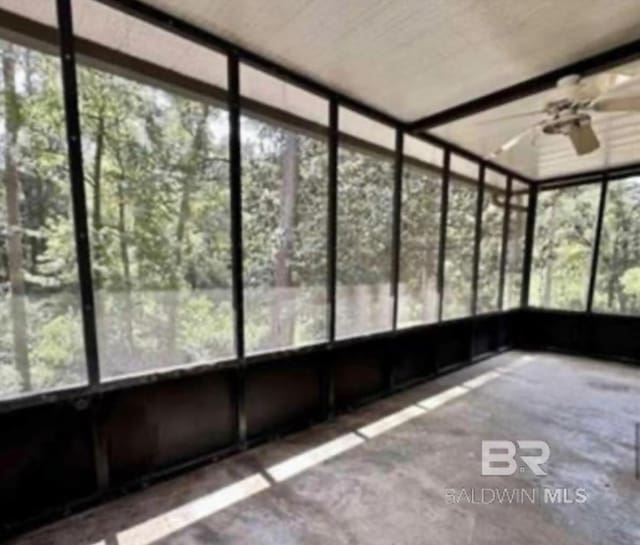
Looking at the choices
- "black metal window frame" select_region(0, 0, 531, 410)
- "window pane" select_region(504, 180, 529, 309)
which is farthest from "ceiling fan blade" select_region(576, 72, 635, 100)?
"window pane" select_region(504, 180, 529, 309)

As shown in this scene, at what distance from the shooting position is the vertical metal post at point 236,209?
9.14ft

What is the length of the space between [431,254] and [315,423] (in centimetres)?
254

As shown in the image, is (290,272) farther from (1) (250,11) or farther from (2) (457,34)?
(2) (457,34)

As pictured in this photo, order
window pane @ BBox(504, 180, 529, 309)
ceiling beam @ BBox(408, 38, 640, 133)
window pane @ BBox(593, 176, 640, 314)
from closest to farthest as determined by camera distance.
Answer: ceiling beam @ BBox(408, 38, 640, 133)
window pane @ BBox(593, 176, 640, 314)
window pane @ BBox(504, 180, 529, 309)

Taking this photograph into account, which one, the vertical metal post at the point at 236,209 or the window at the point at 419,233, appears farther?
the window at the point at 419,233

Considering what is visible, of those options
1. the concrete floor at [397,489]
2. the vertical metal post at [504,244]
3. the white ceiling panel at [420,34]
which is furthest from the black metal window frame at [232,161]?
the vertical metal post at [504,244]

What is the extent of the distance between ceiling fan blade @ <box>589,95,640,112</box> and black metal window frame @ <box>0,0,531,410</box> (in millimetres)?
1843

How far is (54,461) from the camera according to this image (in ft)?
7.12

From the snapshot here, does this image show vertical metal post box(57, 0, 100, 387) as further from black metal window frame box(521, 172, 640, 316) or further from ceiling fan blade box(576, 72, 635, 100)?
black metal window frame box(521, 172, 640, 316)

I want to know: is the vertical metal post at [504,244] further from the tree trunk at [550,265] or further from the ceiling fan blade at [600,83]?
the ceiling fan blade at [600,83]

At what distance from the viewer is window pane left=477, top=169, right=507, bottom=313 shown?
5.93 metres

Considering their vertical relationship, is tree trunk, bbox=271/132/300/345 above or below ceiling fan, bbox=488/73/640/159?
below
